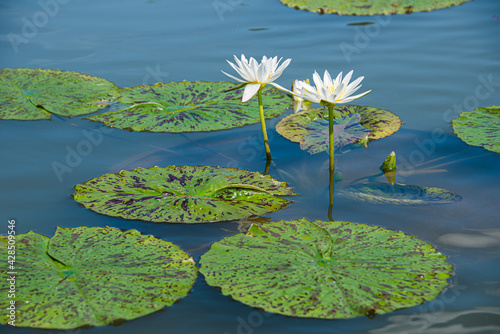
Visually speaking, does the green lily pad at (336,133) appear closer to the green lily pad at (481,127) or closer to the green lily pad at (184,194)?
the green lily pad at (184,194)

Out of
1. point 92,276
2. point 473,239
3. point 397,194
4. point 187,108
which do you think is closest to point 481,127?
point 397,194

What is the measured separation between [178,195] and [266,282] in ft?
3.12

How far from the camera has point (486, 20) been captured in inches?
277

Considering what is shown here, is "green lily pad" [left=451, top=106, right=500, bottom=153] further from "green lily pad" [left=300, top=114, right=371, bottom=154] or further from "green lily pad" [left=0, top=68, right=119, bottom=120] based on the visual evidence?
"green lily pad" [left=0, top=68, right=119, bottom=120]

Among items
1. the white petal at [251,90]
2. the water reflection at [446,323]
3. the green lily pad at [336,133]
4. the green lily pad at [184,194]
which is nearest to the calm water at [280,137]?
the water reflection at [446,323]

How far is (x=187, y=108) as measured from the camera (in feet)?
13.8

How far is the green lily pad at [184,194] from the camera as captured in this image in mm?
2842

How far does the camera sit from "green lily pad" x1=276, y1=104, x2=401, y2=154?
139 inches

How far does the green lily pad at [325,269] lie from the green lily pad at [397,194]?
0.48 m

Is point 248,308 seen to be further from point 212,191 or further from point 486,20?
point 486,20

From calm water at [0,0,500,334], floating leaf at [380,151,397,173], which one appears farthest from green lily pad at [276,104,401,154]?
floating leaf at [380,151,397,173]

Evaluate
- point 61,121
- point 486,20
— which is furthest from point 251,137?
point 486,20

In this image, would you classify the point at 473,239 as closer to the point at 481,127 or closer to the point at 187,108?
the point at 481,127

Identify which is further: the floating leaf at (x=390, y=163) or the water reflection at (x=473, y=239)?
the floating leaf at (x=390, y=163)
